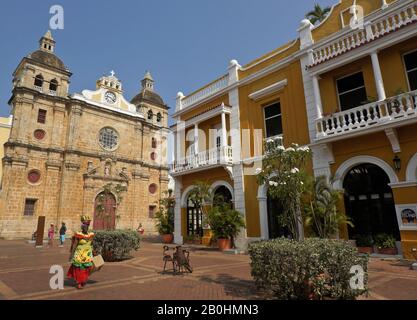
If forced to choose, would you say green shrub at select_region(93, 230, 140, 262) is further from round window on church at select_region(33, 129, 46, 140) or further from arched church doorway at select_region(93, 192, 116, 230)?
round window on church at select_region(33, 129, 46, 140)

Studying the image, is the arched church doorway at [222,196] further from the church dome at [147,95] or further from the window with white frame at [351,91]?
the church dome at [147,95]

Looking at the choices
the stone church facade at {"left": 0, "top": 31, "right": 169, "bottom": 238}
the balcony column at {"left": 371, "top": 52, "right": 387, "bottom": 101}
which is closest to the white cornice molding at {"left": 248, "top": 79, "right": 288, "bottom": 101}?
the balcony column at {"left": 371, "top": 52, "right": 387, "bottom": 101}

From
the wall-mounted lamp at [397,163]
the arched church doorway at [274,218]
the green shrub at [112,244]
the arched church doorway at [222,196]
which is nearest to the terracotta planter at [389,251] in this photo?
the wall-mounted lamp at [397,163]

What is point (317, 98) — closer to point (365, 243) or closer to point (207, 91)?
point (365, 243)

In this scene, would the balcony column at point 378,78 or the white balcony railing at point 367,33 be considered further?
the balcony column at point 378,78

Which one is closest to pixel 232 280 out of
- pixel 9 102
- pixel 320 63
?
pixel 320 63

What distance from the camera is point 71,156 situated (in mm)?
27938

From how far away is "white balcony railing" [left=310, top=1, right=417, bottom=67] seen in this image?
9914mm

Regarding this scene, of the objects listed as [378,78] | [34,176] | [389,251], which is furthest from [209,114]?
[34,176]

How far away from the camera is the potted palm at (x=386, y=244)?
972 centimetres

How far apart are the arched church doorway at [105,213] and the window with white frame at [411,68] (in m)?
26.6

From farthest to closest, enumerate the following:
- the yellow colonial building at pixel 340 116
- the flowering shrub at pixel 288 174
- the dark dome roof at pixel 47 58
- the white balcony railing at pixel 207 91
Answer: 1. the dark dome roof at pixel 47 58
2. the white balcony railing at pixel 207 91
3. the yellow colonial building at pixel 340 116
4. the flowering shrub at pixel 288 174

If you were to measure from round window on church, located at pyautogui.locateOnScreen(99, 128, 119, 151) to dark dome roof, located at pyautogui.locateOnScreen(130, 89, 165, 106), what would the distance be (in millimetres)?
7477

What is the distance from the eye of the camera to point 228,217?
13.5 metres
